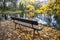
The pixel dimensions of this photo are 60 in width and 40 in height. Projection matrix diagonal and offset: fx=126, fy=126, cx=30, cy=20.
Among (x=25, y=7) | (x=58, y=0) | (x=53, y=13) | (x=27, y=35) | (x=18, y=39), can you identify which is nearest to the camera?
(x=18, y=39)

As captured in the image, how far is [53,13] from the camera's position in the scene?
7.84 metres

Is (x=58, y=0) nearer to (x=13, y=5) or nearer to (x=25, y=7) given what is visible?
(x=25, y=7)

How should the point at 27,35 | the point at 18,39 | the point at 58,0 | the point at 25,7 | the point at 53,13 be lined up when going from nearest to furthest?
1. the point at 18,39
2. the point at 27,35
3. the point at 58,0
4. the point at 53,13
5. the point at 25,7

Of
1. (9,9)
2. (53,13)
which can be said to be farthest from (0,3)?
(53,13)

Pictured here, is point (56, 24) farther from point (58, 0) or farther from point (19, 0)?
point (19, 0)

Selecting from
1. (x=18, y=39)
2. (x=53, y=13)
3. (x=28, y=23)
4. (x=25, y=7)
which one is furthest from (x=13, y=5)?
(x=18, y=39)

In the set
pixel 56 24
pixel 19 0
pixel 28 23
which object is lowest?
pixel 56 24

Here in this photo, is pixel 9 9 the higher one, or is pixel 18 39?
pixel 9 9

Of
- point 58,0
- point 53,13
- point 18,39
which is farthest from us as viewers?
point 53,13

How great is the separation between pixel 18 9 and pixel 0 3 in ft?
4.85

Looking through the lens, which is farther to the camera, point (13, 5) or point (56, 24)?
point (13, 5)

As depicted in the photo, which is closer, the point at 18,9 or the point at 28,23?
the point at 28,23

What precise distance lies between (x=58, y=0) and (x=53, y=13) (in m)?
1.39

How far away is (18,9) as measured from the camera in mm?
9859
